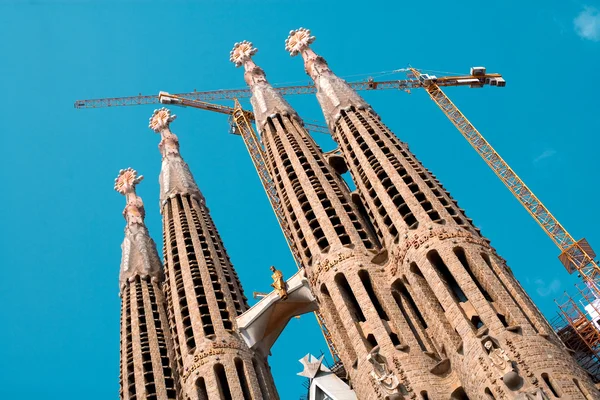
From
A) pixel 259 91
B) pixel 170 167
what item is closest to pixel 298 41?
pixel 259 91

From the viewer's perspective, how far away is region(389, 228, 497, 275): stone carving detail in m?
34.9

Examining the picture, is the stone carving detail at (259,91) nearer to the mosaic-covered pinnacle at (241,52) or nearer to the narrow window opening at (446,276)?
the mosaic-covered pinnacle at (241,52)

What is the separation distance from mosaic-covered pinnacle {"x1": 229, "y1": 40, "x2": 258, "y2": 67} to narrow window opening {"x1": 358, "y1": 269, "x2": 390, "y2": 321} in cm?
2338

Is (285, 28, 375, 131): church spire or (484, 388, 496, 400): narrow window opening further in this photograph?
(285, 28, 375, 131): church spire

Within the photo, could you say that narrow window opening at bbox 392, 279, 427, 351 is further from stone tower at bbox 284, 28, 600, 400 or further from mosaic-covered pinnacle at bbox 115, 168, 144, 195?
mosaic-covered pinnacle at bbox 115, 168, 144, 195

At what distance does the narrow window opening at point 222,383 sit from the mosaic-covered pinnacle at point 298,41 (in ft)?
65.9

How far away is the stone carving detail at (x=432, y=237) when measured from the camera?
114ft

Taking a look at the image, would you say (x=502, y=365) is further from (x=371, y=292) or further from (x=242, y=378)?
(x=242, y=378)

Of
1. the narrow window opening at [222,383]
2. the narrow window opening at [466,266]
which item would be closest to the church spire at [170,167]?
the narrow window opening at [222,383]

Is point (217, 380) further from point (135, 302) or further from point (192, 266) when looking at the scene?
point (135, 302)

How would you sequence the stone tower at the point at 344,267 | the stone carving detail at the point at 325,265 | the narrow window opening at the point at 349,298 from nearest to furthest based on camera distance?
1. the stone tower at the point at 344,267
2. the narrow window opening at the point at 349,298
3. the stone carving detail at the point at 325,265

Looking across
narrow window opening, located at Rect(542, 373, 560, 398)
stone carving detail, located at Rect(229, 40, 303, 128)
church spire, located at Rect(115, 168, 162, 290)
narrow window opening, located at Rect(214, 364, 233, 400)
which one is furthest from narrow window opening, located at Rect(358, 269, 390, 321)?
church spire, located at Rect(115, 168, 162, 290)

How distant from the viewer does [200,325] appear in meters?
41.8

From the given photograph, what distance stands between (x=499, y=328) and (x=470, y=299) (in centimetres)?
193
